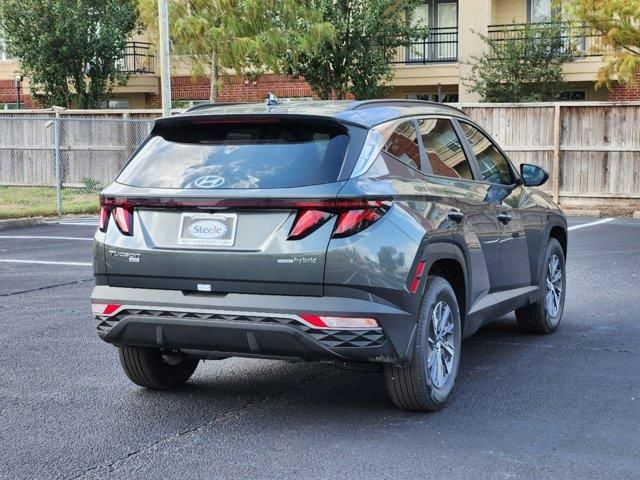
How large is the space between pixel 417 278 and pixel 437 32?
86.4ft

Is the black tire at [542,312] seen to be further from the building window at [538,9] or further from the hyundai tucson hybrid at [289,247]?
the building window at [538,9]

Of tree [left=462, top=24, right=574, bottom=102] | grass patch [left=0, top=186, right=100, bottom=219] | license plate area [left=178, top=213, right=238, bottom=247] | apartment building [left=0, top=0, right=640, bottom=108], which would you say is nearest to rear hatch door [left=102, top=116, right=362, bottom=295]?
license plate area [left=178, top=213, right=238, bottom=247]

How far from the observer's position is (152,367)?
247 inches

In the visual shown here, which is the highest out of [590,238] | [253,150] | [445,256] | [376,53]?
[376,53]

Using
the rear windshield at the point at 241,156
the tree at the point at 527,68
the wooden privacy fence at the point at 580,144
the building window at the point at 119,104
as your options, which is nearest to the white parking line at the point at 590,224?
the wooden privacy fence at the point at 580,144

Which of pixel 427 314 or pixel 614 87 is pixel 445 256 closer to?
pixel 427 314

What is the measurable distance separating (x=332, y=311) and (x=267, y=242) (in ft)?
1.66

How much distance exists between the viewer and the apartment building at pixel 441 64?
28.6 metres

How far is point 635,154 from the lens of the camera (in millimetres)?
22031

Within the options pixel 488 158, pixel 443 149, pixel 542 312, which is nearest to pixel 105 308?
pixel 443 149

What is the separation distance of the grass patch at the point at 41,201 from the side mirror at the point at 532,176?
13.0 metres

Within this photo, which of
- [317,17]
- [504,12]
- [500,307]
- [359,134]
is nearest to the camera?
[359,134]

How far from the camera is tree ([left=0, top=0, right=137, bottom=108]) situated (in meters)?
28.1

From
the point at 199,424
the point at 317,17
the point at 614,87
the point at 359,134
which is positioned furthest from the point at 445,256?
the point at 614,87
